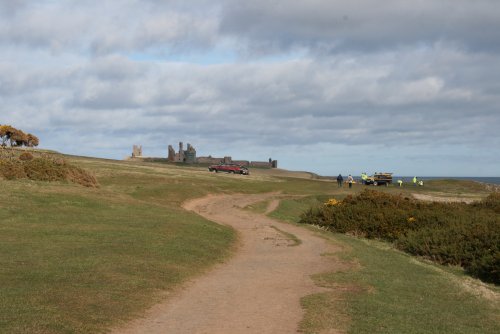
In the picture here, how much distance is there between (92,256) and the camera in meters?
17.0

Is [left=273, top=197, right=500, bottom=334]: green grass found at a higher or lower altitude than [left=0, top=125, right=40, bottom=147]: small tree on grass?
lower

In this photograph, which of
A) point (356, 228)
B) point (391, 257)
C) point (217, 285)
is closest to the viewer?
point (217, 285)

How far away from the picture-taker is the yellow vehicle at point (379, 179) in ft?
265

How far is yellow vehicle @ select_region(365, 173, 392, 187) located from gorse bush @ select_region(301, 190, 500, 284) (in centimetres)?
3906

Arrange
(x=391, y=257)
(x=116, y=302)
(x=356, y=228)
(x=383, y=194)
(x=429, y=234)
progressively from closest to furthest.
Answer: (x=116, y=302)
(x=391, y=257)
(x=429, y=234)
(x=356, y=228)
(x=383, y=194)

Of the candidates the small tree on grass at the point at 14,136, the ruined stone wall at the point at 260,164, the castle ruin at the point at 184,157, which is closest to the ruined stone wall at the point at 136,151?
the castle ruin at the point at 184,157

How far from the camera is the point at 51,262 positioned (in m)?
15.7

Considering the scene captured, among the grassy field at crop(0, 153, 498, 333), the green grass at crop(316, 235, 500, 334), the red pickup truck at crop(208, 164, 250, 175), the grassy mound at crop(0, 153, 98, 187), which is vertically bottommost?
the green grass at crop(316, 235, 500, 334)

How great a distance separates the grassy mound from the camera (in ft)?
118

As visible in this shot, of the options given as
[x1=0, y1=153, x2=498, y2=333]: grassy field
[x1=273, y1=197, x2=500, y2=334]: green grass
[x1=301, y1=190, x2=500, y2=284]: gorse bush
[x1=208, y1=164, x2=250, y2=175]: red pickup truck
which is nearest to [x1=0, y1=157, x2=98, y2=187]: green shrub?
[x1=0, y1=153, x2=498, y2=333]: grassy field

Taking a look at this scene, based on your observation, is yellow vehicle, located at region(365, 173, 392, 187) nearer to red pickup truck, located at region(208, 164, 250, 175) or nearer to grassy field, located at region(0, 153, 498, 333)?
red pickup truck, located at region(208, 164, 250, 175)

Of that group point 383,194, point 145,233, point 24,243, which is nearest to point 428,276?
point 145,233

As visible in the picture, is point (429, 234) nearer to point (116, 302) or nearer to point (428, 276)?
point (428, 276)

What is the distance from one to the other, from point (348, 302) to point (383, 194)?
998 inches
